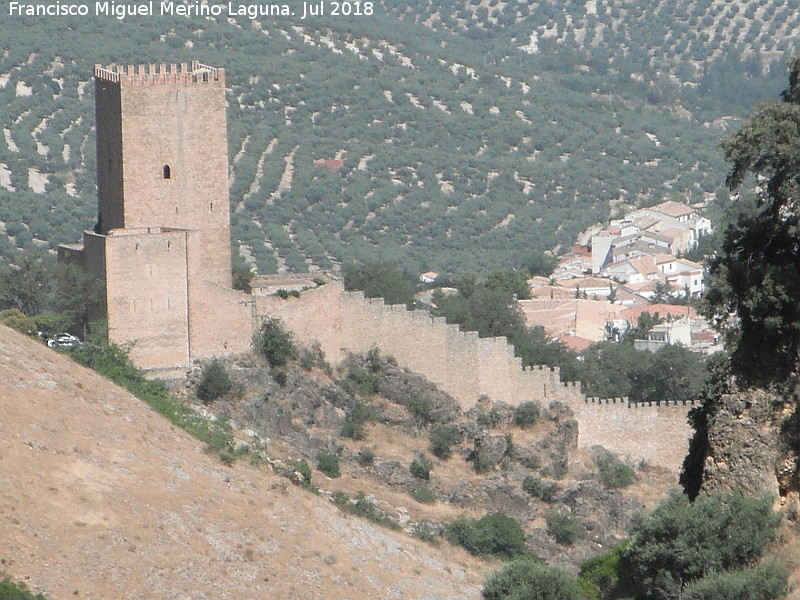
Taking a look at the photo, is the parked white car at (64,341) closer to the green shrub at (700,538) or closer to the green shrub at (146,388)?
the green shrub at (146,388)

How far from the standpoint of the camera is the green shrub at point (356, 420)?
112ft

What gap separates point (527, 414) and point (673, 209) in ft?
170

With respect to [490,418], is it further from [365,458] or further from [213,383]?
[213,383]

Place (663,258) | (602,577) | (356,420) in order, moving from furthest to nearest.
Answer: (663,258), (356,420), (602,577)

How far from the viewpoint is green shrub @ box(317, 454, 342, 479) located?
32.4 metres

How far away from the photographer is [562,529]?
110 feet

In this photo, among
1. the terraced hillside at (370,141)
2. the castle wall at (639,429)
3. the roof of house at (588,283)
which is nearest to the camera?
the castle wall at (639,429)

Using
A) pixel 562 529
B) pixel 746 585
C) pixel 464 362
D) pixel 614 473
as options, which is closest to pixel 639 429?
pixel 614 473

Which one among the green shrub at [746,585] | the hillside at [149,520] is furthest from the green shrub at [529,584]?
the green shrub at [746,585]

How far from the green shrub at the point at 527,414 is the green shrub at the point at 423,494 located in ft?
7.57

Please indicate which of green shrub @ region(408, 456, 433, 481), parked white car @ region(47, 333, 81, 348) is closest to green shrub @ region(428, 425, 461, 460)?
green shrub @ region(408, 456, 433, 481)

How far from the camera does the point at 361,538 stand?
2667 centimetres

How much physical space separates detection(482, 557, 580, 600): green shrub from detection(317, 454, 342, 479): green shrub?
8264mm

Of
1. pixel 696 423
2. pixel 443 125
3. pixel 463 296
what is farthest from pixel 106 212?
pixel 443 125
